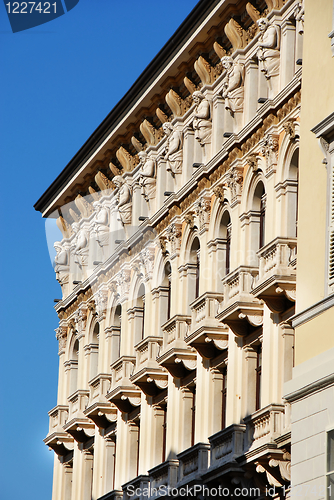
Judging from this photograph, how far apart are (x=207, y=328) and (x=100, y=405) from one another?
34.7 feet

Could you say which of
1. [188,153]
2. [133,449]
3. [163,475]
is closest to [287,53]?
[188,153]

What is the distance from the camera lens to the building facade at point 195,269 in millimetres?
29609

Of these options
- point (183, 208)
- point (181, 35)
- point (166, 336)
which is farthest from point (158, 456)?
point (181, 35)

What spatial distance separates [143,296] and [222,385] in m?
8.63

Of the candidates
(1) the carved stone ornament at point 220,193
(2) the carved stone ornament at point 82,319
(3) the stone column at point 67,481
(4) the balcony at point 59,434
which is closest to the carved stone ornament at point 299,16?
(1) the carved stone ornament at point 220,193

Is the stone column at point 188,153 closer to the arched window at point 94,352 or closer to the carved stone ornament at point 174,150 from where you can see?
the carved stone ornament at point 174,150

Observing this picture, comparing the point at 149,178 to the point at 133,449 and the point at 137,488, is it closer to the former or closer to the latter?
the point at 133,449

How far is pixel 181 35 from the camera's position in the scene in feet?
123

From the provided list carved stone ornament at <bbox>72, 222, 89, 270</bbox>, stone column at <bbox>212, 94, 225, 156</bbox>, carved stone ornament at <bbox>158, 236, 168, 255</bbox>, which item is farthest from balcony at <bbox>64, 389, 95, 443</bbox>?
stone column at <bbox>212, 94, 225, 156</bbox>

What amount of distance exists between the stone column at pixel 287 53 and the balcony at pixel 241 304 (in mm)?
5289

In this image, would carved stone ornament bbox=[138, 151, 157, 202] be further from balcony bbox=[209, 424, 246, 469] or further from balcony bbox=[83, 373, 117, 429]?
balcony bbox=[209, 424, 246, 469]

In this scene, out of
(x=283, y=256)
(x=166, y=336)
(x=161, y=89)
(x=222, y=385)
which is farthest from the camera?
(x=161, y=89)

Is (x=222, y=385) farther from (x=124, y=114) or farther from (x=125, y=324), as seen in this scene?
(x=124, y=114)

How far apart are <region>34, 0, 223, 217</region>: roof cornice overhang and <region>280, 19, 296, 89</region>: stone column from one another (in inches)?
126
